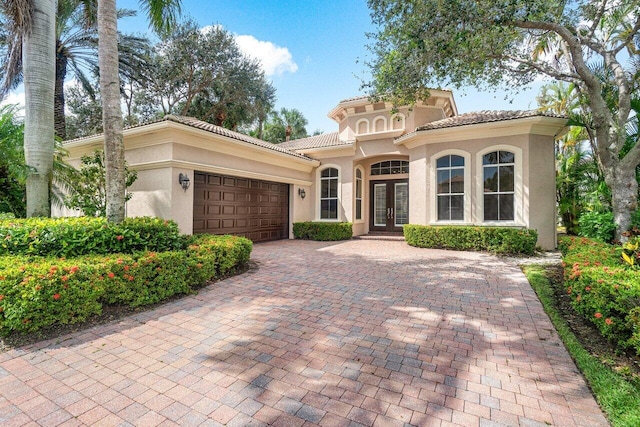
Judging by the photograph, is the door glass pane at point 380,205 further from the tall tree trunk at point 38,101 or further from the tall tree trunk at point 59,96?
the tall tree trunk at point 59,96

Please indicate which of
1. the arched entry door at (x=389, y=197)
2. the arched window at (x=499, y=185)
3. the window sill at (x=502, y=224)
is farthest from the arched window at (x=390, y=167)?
the window sill at (x=502, y=224)

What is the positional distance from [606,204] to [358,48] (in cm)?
920

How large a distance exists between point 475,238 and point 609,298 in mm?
7355

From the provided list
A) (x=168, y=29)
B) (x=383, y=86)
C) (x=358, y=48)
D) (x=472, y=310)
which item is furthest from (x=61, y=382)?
(x=358, y=48)

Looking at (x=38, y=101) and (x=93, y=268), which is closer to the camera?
(x=93, y=268)

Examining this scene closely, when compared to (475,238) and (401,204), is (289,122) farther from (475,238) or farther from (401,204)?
(475,238)

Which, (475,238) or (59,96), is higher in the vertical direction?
(59,96)

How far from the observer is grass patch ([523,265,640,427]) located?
2461 mm

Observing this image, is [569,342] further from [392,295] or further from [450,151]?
[450,151]

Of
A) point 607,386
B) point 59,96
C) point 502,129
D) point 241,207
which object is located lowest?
Answer: point 607,386

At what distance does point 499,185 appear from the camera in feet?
37.0

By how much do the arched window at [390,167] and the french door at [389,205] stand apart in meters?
0.49

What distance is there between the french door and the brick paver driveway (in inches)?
402

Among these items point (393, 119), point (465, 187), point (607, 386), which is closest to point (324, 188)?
point (393, 119)
